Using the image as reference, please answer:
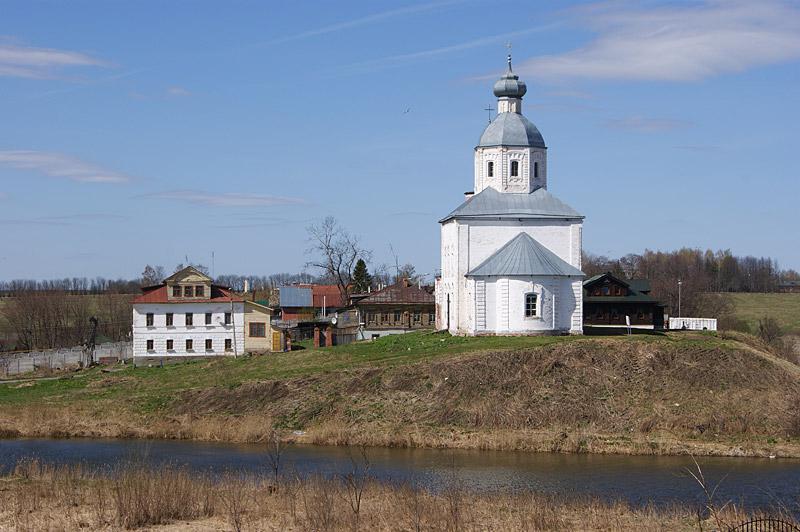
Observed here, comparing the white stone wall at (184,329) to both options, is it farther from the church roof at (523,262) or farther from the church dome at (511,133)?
the church dome at (511,133)

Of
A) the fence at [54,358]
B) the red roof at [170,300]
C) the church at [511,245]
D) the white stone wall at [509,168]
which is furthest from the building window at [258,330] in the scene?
the white stone wall at [509,168]

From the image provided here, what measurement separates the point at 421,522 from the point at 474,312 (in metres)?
26.2

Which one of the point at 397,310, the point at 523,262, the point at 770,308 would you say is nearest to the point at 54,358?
the point at 397,310

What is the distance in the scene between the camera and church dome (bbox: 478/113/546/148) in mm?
49781

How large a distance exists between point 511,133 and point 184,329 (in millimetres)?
20071

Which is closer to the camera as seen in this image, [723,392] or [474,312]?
[723,392]

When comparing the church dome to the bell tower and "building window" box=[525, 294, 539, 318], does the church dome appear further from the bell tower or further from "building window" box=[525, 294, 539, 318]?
"building window" box=[525, 294, 539, 318]

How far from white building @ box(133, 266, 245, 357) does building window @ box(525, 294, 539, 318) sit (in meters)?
17.4

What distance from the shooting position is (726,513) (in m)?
21.5

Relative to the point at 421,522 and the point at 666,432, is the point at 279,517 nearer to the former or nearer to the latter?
the point at 421,522

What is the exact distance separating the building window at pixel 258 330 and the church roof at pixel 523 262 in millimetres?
14057

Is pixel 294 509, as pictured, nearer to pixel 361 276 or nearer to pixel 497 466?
pixel 497 466

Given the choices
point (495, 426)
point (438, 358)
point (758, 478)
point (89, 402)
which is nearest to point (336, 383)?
point (438, 358)

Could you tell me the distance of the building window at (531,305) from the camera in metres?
45.7
